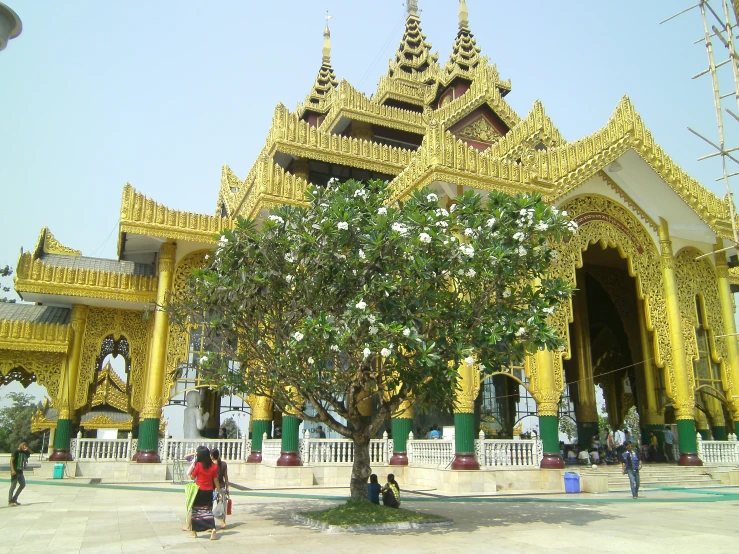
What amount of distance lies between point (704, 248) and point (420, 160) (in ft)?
30.5

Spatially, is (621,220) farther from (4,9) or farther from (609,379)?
(4,9)

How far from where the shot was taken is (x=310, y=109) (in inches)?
1046

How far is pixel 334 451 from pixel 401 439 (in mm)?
1580

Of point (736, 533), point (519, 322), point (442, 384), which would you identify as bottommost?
point (736, 533)

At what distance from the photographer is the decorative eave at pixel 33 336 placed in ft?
51.2

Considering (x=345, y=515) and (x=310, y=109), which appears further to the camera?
(x=310, y=109)

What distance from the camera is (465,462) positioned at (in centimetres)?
1244

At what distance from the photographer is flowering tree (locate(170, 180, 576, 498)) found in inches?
306

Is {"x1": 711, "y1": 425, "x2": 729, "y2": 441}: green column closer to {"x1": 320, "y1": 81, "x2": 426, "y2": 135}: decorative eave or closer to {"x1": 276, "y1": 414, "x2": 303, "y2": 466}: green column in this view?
{"x1": 276, "y1": 414, "x2": 303, "y2": 466}: green column

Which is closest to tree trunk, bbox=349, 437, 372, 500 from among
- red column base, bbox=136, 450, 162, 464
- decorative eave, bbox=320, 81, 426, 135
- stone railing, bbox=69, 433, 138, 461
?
red column base, bbox=136, 450, 162, 464

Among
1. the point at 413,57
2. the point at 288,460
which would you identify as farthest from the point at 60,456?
the point at 413,57

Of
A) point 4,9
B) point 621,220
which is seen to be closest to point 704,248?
point 621,220

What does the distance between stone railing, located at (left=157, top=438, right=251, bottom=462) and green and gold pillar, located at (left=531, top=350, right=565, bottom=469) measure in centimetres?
715

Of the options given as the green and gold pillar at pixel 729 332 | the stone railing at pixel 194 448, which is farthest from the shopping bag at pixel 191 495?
the green and gold pillar at pixel 729 332
